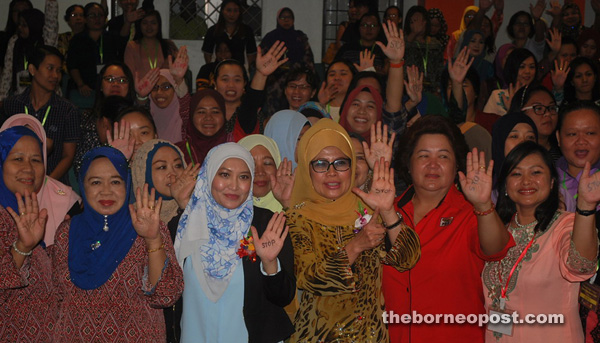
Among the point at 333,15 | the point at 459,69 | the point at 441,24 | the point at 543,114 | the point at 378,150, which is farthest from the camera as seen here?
the point at 333,15

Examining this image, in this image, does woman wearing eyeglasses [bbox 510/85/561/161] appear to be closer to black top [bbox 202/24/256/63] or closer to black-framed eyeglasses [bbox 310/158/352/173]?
black-framed eyeglasses [bbox 310/158/352/173]

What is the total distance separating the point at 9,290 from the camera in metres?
3.11

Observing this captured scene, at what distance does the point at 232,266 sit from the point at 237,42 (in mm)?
4939

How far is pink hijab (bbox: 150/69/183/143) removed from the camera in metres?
5.43

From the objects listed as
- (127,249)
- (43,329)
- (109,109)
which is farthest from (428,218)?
(109,109)

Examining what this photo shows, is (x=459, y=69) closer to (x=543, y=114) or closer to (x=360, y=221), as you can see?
(x=543, y=114)

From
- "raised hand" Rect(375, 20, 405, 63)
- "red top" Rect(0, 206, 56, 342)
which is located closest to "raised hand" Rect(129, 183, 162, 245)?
"red top" Rect(0, 206, 56, 342)

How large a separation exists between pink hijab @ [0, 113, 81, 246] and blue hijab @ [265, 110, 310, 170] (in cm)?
135

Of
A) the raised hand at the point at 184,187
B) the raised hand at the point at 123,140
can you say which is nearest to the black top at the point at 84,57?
the raised hand at the point at 123,140

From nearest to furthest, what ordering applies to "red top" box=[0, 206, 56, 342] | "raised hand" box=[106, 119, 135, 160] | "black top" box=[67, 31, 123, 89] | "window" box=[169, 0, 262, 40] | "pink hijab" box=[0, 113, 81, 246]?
"red top" box=[0, 206, 56, 342]
"pink hijab" box=[0, 113, 81, 246]
"raised hand" box=[106, 119, 135, 160]
"black top" box=[67, 31, 123, 89]
"window" box=[169, 0, 262, 40]

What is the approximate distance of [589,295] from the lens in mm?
3033

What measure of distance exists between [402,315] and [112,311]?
1.33 m

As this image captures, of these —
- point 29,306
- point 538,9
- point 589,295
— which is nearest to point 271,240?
point 29,306

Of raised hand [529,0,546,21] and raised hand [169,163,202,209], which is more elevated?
raised hand [529,0,546,21]
